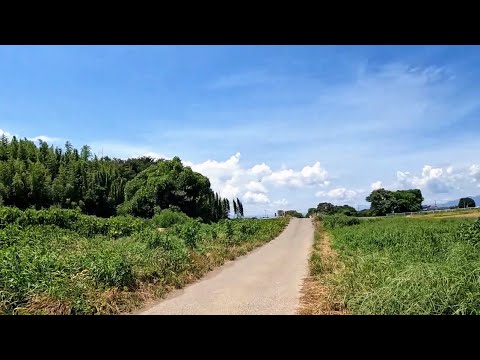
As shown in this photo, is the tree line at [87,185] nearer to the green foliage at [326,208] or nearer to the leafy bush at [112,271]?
the green foliage at [326,208]

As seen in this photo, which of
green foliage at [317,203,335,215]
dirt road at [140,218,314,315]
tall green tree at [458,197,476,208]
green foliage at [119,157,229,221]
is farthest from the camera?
green foliage at [317,203,335,215]

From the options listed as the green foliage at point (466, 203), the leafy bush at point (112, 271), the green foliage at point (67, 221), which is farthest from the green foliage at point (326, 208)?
the leafy bush at point (112, 271)

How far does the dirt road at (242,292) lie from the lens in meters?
4.64

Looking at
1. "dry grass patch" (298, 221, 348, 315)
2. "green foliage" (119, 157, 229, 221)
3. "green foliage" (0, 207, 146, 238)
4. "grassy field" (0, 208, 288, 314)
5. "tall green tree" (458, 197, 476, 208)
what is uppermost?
"green foliage" (119, 157, 229, 221)

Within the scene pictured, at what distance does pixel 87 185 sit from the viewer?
93.1 ft

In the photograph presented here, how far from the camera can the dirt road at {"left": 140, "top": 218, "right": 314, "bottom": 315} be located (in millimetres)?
4637

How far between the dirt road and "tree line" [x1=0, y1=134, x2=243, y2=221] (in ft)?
58.4

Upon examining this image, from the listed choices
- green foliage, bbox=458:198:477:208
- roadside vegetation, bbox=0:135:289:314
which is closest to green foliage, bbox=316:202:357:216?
green foliage, bbox=458:198:477:208

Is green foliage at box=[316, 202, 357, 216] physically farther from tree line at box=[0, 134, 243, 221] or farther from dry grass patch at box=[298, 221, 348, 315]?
dry grass patch at box=[298, 221, 348, 315]

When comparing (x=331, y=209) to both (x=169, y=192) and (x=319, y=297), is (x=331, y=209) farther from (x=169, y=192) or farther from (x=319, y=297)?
(x=319, y=297)

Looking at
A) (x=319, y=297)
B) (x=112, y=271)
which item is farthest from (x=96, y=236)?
(x=319, y=297)
